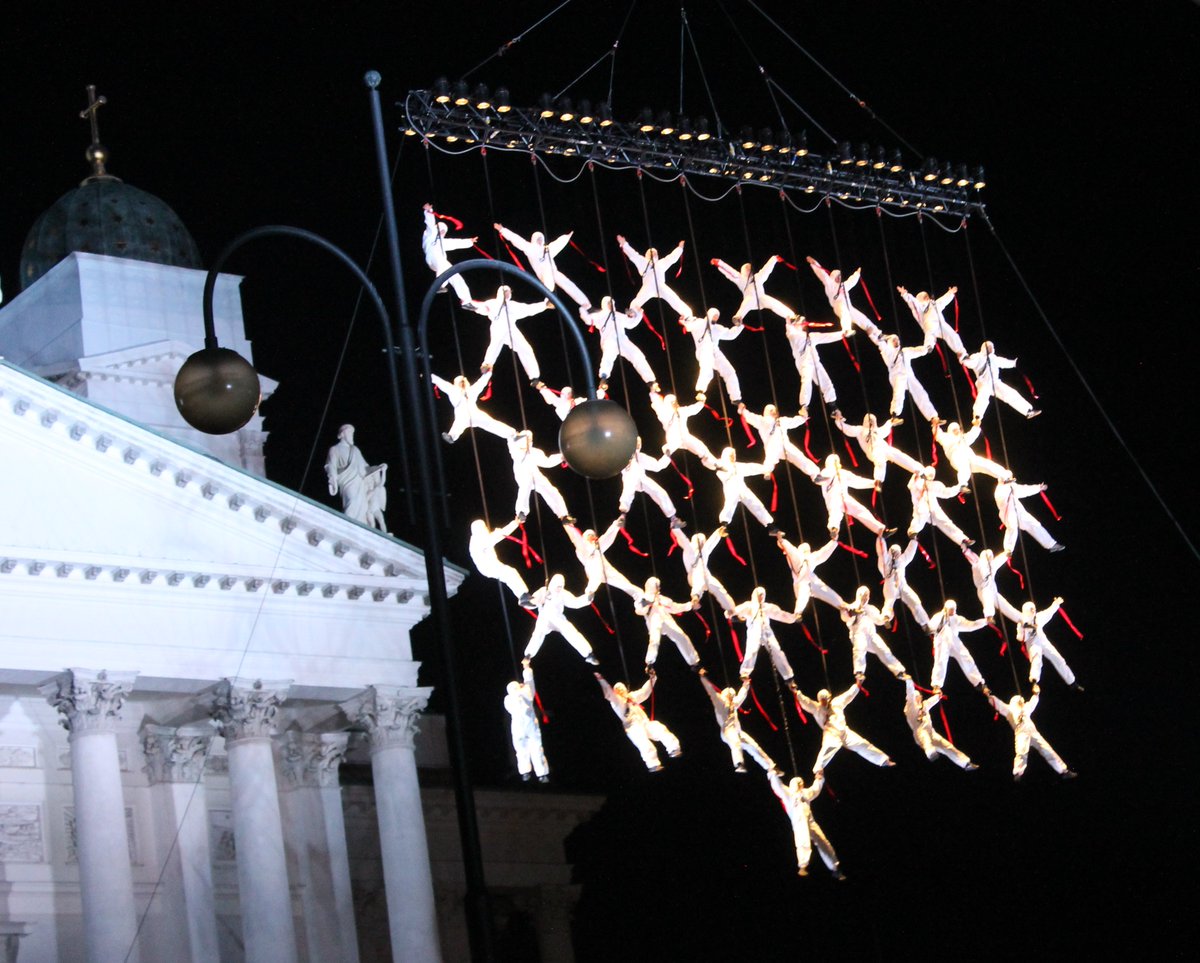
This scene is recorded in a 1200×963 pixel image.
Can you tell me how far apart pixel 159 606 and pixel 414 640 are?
29.1ft

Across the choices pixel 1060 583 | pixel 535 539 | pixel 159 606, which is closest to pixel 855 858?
pixel 1060 583

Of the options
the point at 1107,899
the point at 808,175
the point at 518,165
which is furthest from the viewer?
the point at 1107,899

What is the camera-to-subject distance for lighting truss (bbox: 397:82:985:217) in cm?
2064

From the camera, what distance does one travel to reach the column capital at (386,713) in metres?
25.5

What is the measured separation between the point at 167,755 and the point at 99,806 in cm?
291

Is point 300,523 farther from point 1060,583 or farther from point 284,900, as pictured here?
point 1060,583

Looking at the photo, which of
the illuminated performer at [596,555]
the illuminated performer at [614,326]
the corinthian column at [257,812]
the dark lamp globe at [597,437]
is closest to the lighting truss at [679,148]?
the illuminated performer at [614,326]

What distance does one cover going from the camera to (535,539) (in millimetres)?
31562

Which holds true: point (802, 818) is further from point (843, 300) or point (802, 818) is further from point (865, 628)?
point (843, 300)

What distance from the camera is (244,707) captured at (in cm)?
2414

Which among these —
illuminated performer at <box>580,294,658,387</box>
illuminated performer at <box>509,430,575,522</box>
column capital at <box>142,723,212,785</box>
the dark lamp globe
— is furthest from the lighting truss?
the dark lamp globe

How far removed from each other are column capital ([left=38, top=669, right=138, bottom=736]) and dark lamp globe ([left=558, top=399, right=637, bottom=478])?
1335 centimetres

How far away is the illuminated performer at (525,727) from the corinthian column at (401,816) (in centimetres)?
396

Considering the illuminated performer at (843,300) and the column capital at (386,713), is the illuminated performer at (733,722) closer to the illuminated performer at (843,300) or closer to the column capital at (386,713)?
the illuminated performer at (843,300)
